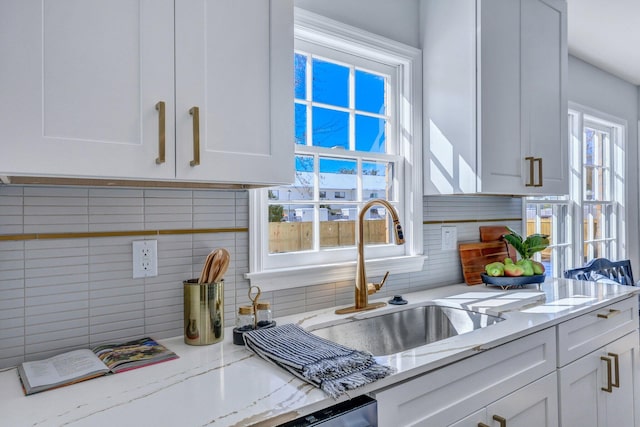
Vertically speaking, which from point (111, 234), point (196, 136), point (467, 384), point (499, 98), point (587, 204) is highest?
point (499, 98)

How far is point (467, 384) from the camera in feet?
4.12

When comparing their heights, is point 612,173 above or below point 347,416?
above

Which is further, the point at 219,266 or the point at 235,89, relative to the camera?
the point at 219,266

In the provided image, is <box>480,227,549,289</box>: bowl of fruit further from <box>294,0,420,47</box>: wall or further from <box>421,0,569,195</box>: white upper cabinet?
<box>294,0,420,47</box>: wall

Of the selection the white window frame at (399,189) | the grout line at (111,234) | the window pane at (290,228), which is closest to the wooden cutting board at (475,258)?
the white window frame at (399,189)

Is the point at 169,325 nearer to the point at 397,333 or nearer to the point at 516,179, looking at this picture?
the point at 397,333

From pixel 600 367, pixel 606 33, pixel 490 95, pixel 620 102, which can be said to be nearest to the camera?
pixel 600 367

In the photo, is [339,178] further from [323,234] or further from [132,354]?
[132,354]

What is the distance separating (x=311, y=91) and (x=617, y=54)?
2.82 metres

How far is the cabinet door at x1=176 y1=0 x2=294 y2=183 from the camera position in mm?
1080

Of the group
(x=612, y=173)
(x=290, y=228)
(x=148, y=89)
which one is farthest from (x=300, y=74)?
(x=612, y=173)

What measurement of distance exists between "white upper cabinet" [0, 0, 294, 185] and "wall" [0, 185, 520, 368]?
13.0 inches

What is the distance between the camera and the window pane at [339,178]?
188cm

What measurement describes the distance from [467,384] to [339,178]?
1.00m
